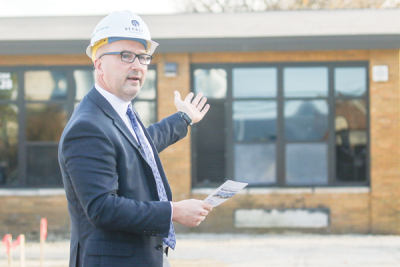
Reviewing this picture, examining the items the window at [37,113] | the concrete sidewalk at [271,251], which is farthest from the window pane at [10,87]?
the concrete sidewalk at [271,251]

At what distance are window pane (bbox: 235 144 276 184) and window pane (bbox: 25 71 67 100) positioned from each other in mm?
3407

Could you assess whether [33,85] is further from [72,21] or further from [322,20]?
[322,20]

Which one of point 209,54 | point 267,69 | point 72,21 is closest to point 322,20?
point 267,69

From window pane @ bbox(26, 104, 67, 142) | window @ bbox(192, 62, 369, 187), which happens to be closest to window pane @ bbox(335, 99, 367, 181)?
window @ bbox(192, 62, 369, 187)

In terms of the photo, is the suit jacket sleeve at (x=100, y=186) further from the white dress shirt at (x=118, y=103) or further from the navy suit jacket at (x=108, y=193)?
the white dress shirt at (x=118, y=103)

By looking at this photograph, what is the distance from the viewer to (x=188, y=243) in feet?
26.5

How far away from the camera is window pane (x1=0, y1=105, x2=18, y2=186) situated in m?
9.02

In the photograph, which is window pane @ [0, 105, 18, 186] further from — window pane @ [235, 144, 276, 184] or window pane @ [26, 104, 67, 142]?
window pane @ [235, 144, 276, 184]

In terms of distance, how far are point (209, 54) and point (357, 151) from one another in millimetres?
3175

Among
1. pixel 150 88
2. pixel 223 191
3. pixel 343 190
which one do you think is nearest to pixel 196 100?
pixel 223 191

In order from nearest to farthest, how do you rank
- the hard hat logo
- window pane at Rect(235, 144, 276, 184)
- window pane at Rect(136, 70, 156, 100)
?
1. the hard hat logo
2. window pane at Rect(235, 144, 276, 184)
3. window pane at Rect(136, 70, 156, 100)

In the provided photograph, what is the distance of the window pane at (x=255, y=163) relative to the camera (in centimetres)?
888

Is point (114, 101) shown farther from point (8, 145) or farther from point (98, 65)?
point (8, 145)

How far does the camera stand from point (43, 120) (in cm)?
904
